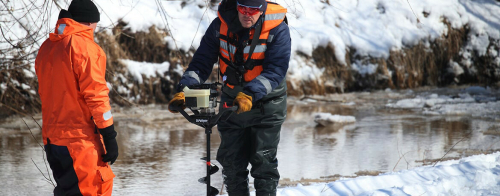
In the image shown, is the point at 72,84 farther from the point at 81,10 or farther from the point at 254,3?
the point at 254,3

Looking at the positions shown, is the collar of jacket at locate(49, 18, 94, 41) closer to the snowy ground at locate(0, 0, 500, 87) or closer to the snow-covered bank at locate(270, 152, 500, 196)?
the snow-covered bank at locate(270, 152, 500, 196)

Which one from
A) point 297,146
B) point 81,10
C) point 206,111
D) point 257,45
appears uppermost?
point 81,10

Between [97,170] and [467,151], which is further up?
[97,170]

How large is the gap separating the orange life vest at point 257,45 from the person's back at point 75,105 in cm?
76

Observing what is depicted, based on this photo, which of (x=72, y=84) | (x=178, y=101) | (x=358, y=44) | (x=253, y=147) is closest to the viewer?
(x=72, y=84)

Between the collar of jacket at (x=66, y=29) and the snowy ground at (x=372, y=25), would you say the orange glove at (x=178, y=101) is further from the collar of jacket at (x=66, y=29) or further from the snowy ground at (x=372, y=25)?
the snowy ground at (x=372, y=25)

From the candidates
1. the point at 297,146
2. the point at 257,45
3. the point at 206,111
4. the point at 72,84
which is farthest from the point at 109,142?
the point at 297,146

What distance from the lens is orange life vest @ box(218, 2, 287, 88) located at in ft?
11.1

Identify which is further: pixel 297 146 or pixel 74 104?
pixel 297 146

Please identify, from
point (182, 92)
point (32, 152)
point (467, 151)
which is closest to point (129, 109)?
point (32, 152)

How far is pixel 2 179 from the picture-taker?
5312 mm

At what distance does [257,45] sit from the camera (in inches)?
133

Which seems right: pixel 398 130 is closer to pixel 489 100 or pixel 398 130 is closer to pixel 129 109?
pixel 489 100

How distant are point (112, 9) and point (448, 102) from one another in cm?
642
